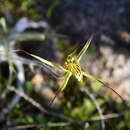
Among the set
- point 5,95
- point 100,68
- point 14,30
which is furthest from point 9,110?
point 100,68

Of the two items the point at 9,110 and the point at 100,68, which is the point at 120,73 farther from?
the point at 9,110

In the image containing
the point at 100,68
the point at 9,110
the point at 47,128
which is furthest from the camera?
the point at 100,68

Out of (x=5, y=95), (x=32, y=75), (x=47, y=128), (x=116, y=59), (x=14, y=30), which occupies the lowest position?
(x=47, y=128)

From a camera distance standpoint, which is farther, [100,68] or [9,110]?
[100,68]

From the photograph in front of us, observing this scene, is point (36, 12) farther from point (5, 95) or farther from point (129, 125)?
point (129, 125)

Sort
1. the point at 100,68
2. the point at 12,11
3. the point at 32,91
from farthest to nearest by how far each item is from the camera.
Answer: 1. the point at 12,11
2. the point at 100,68
3. the point at 32,91

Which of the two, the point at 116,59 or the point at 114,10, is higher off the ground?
the point at 114,10
